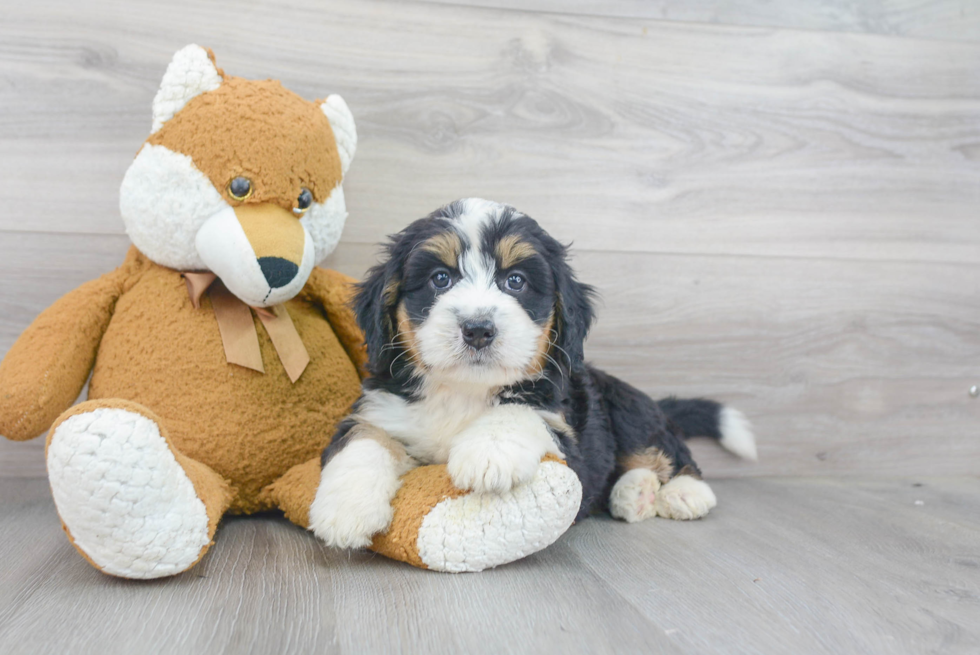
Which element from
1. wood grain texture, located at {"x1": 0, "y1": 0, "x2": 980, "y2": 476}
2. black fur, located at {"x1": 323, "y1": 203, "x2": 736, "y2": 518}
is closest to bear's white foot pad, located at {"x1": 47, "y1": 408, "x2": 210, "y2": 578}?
black fur, located at {"x1": 323, "y1": 203, "x2": 736, "y2": 518}

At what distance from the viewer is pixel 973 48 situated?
2527 mm

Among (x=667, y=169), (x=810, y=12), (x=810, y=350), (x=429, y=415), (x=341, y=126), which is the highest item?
(x=810, y=12)

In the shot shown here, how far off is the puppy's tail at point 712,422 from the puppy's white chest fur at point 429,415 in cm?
85

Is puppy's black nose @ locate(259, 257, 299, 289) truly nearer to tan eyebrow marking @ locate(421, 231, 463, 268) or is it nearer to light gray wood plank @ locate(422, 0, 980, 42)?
tan eyebrow marking @ locate(421, 231, 463, 268)

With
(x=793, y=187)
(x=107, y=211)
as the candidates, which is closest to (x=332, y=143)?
(x=107, y=211)

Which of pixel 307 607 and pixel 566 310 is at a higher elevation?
pixel 566 310

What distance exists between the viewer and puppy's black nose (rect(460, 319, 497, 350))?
1.43 metres

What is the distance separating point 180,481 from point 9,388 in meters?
0.48

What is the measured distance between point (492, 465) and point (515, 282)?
411 millimetres

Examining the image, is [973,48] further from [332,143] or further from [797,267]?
[332,143]

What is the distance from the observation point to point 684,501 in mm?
1961

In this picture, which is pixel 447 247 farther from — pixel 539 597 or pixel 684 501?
pixel 684 501

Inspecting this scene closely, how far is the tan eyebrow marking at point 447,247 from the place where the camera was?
1.55 m

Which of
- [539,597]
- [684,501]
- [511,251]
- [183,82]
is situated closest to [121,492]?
[539,597]
